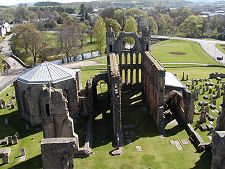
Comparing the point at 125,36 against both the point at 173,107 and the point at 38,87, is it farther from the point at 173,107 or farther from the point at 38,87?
the point at 38,87

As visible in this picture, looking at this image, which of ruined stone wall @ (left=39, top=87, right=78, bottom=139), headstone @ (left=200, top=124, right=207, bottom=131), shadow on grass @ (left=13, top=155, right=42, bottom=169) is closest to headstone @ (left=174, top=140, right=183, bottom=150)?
headstone @ (left=200, top=124, right=207, bottom=131)

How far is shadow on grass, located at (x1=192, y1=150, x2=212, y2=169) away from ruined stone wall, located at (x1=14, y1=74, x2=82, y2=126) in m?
17.6

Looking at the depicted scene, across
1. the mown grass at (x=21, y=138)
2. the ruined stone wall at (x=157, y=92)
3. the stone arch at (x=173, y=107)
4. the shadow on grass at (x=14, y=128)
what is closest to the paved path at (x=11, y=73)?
the mown grass at (x=21, y=138)

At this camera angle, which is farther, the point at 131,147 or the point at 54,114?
the point at 131,147

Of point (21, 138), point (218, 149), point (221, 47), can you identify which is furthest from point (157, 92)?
point (221, 47)

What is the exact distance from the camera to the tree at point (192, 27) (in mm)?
107312

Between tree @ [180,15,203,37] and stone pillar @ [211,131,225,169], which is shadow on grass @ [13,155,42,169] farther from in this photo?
tree @ [180,15,203,37]

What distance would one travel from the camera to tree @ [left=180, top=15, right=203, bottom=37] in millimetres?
107312

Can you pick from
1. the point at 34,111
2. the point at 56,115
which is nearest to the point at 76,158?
the point at 56,115

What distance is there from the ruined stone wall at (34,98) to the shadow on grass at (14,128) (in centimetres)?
100

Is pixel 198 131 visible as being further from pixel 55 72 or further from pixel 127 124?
pixel 55 72

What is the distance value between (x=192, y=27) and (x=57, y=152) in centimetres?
10428

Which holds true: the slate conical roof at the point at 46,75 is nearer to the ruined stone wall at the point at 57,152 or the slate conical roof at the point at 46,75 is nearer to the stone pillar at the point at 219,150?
the ruined stone wall at the point at 57,152

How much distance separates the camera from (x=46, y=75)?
32.0m
